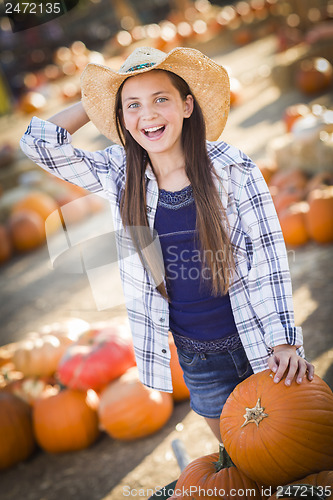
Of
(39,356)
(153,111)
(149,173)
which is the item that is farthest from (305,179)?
(153,111)

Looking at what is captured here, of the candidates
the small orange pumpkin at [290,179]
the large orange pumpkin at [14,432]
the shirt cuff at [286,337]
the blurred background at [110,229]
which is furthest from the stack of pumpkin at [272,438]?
the small orange pumpkin at [290,179]

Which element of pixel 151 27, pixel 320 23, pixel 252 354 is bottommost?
pixel 252 354

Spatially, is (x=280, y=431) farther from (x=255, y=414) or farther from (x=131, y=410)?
(x=131, y=410)

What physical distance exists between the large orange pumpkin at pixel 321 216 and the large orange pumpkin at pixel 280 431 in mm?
2864

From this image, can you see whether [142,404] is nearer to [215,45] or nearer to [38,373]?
[38,373]

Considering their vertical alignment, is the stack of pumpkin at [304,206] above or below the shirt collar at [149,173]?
below

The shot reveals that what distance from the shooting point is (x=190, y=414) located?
296cm

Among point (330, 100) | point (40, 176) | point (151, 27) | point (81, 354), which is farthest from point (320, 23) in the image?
point (81, 354)

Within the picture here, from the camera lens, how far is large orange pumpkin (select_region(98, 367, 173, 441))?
9.26ft

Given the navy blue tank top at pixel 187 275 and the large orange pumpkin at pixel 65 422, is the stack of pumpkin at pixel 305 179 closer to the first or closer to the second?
the large orange pumpkin at pixel 65 422

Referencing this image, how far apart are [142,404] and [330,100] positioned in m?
5.74

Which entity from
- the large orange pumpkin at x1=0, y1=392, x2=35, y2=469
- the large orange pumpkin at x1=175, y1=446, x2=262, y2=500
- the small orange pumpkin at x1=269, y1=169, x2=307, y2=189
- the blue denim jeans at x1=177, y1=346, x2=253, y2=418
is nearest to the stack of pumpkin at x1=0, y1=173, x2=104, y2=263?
the small orange pumpkin at x1=269, y1=169, x2=307, y2=189

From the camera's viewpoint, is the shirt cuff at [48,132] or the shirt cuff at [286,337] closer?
the shirt cuff at [286,337]

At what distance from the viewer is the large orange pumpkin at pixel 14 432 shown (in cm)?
288
